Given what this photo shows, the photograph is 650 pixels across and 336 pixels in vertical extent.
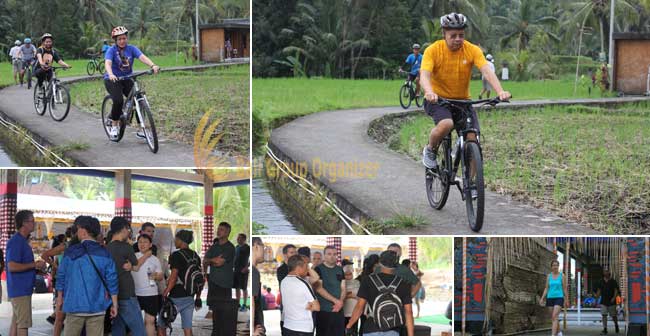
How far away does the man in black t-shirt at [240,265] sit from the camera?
292 inches

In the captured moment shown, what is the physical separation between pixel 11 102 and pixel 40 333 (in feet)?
5.44

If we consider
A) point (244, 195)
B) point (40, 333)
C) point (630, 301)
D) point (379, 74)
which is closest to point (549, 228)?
point (630, 301)

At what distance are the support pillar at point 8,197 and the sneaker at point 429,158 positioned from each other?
9.55 feet

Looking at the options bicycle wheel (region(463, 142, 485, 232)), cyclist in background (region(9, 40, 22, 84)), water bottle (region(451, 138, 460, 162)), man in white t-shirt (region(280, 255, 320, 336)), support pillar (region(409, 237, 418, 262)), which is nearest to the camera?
bicycle wheel (region(463, 142, 485, 232))

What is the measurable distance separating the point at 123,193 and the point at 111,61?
1.09 meters

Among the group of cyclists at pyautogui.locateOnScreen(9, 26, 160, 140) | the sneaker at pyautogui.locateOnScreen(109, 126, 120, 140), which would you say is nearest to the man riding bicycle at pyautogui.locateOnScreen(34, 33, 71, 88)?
the group of cyclists at pyautogui.locateOnScreen(9, 26, 160, 140)

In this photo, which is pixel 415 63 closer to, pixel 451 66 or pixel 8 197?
pixel 451 66

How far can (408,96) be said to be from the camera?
712cm

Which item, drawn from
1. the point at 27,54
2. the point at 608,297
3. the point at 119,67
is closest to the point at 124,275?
the point at 119,67

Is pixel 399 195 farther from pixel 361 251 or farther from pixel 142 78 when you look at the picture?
pixel 142 78

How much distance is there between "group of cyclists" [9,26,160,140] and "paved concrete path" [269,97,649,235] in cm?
109

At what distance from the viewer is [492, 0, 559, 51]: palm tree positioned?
7078 mm

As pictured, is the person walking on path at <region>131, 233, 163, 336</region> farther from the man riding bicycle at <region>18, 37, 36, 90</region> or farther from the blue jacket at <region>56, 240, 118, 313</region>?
the man riding bicycle at <region>18, 37, 36, 90</region>

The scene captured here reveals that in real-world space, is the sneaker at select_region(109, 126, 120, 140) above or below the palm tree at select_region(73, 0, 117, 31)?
below
